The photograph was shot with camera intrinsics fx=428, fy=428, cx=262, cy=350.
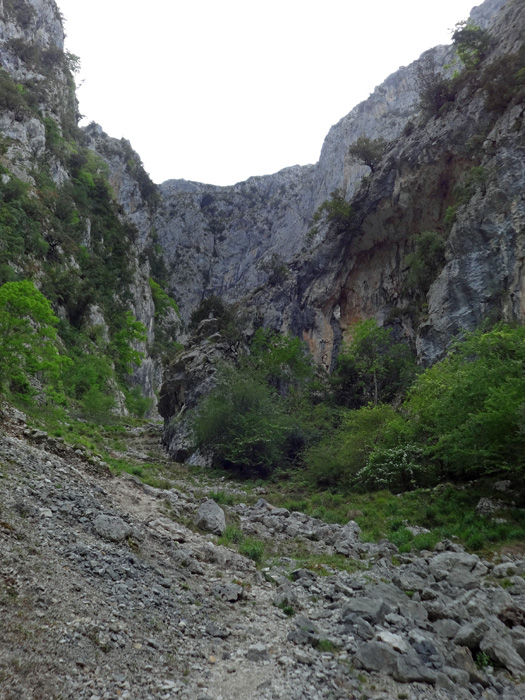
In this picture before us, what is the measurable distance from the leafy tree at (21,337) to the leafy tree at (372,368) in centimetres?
2368

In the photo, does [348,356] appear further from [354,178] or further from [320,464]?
[354,178]

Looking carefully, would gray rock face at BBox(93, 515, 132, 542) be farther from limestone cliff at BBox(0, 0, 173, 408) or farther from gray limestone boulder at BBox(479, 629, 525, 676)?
limestone cliff at BBox(0, 0, 173, 408)

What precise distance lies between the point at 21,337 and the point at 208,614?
538 inches

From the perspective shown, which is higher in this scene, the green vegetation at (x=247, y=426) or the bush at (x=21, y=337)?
the bush at (x=21, y=337)

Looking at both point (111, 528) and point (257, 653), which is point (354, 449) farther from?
point (257, 653)

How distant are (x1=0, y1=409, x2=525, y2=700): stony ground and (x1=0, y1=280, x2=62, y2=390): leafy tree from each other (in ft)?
20.3

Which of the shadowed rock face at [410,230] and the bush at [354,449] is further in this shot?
Answer: the shadowed rock face at [410,230]

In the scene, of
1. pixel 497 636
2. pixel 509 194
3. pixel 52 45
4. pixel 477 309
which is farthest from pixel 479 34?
pixel 52 45

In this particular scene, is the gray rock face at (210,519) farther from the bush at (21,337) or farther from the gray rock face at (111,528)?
the bush at (21,337)

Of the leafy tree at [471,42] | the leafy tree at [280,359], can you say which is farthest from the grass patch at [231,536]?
the leafy tree at [471,42]

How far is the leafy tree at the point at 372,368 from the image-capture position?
34.6m

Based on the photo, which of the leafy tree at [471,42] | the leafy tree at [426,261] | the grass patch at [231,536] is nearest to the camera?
the grass patch at [231,536]

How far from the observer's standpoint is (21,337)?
1662cm

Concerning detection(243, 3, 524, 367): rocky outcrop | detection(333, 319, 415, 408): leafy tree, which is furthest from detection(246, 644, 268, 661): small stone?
detection(333, 319, 415, 408): leafy tree
